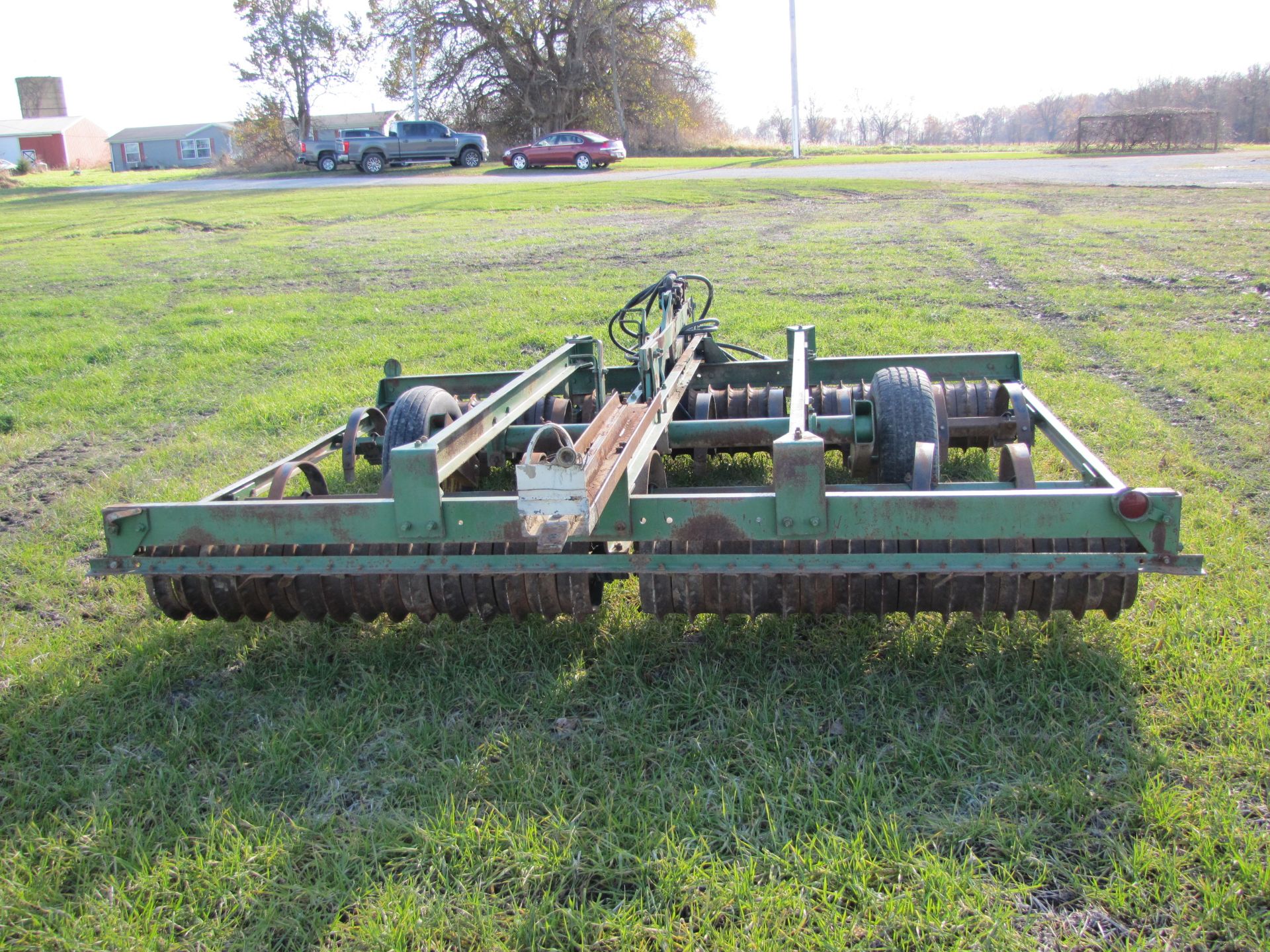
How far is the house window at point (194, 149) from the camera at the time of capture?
7619 cm

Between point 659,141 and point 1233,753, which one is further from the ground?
point 659,141

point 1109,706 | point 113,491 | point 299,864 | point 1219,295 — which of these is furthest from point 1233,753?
point 1219,295

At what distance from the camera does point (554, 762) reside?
2852mm

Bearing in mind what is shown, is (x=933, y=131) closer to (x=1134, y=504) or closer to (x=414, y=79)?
(x=414, y=79)

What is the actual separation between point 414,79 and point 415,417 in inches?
1539

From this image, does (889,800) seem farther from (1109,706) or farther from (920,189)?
(920,189)

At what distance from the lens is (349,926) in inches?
91.0

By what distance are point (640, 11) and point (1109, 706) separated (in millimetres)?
43480

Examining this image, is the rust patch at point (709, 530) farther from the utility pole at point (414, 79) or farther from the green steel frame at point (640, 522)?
the utility pole at point (414, 79)

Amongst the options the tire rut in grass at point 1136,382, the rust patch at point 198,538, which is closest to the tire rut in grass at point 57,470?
the rust patch at point 198,538

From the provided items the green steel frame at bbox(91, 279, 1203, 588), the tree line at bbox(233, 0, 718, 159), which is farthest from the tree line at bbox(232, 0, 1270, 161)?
the green steel frame at bbox(91, 279, 1203, 588)

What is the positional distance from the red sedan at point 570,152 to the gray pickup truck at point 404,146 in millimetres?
2587

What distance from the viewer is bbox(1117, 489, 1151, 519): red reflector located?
2.86 meters

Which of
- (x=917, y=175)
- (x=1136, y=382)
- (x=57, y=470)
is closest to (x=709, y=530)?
(x=57, y=470)
